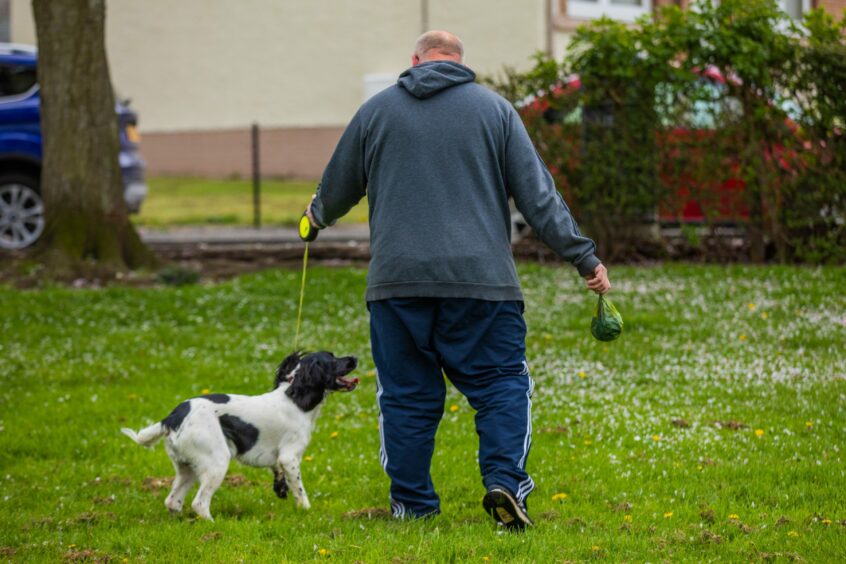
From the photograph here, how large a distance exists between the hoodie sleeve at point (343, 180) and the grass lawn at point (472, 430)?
1441 millimetres

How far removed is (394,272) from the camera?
16.8 feet

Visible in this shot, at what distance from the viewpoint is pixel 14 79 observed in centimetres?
1444

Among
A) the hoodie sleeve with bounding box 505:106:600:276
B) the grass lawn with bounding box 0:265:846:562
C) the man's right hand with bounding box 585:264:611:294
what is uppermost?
the hoodie sleeve with bounding box 505:106:600:276

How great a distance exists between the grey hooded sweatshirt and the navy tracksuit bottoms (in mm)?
107

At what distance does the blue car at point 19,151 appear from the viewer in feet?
46.1

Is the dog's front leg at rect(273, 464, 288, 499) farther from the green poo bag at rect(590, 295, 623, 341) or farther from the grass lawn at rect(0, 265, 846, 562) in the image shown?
the green poo bag at rect(590, 295, 623, 341)

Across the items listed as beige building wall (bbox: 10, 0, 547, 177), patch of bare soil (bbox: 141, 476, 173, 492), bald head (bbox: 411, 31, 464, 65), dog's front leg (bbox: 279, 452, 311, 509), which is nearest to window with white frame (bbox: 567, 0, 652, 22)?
beige building wall (bbox: 10, 0, 547, 177)

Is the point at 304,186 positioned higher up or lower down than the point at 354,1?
lower down

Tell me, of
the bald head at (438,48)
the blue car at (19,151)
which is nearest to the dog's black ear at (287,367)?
the bald head at (438,48)

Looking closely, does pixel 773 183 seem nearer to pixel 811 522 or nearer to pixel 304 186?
pixel 811 522

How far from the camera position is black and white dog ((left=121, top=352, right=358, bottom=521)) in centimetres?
545

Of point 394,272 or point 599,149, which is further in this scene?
point 599,149

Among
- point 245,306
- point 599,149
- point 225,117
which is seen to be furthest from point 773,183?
point 225,117

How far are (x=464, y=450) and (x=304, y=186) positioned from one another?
20790 millimetres
